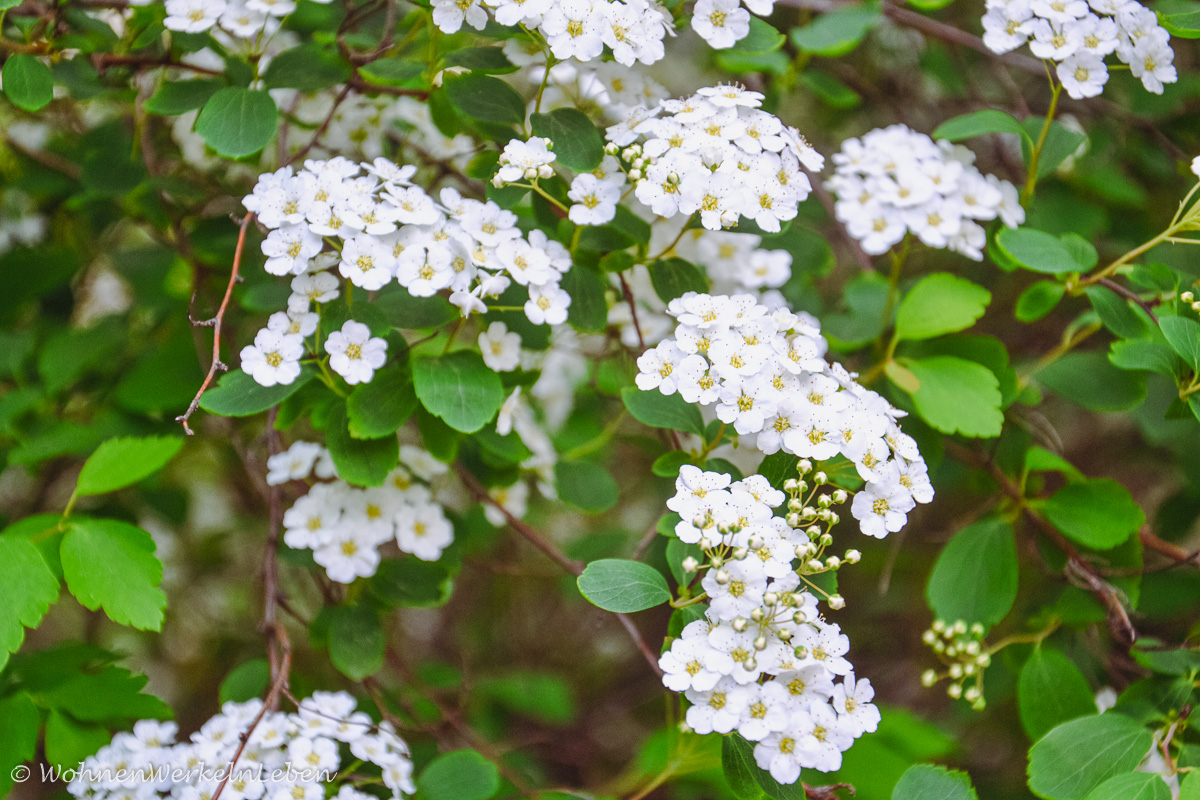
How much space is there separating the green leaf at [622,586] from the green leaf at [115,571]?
0.58 meters

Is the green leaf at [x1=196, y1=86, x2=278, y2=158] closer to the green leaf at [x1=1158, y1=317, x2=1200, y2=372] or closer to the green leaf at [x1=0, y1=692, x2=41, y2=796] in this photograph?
the green leaf at [x1=0, y1=692, x2=41, y2=796]

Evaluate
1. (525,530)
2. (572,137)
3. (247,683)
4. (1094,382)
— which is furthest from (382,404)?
(1094,382)

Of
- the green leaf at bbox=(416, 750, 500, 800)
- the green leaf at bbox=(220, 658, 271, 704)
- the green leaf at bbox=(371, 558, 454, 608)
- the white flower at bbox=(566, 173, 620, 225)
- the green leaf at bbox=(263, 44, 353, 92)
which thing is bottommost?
the green leaf at bbox=(220, 658, 271, 704)

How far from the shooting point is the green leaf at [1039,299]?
4.34ft

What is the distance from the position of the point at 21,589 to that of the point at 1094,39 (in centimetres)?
171

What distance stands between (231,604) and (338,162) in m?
1.88

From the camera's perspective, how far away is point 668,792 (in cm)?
215

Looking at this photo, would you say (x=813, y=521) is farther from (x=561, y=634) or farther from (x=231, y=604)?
(x=231, y=604)

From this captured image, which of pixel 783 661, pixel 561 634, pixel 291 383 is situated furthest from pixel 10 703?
pixel 561 634

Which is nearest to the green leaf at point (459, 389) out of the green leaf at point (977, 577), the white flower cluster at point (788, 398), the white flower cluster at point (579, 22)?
the white flower cluster at point (788, 398)

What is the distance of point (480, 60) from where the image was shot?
122 cm

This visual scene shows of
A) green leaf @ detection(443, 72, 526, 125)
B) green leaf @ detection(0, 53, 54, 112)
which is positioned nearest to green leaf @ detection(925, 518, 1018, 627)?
green leaf @ detection(443, 72, 526, 125)

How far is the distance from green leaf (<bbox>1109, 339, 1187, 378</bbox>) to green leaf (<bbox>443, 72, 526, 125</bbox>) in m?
0.94

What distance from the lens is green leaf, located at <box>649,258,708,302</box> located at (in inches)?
49.6
